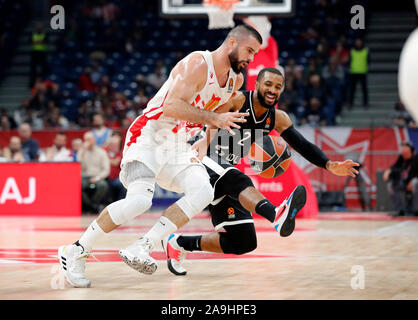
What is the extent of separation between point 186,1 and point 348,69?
8.15 metres

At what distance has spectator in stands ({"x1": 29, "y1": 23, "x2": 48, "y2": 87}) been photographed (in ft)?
71.1

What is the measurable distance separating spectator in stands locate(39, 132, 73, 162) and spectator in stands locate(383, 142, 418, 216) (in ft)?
21.7

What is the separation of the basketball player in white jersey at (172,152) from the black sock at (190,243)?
763mm

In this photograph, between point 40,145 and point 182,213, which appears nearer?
point 182,213

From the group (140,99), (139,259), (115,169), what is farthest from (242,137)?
(140,99)

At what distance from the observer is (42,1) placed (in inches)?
1022

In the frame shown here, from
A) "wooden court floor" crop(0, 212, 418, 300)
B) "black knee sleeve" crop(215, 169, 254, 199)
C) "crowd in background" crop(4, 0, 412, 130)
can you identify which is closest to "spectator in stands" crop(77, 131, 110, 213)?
"crowd in background" crop(4, 0, 412, 130)

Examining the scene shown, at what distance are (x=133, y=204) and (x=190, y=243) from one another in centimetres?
108

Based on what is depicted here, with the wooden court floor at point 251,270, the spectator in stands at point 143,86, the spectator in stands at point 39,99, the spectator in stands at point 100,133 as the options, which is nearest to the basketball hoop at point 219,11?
the wooden court floor at point 251,270

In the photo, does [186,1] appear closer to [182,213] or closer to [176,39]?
[182,213]

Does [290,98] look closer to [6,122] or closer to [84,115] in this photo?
[84,115]

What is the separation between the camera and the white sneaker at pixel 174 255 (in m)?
6.12

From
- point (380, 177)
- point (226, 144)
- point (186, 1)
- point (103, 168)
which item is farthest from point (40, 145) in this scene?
point (226, 144)

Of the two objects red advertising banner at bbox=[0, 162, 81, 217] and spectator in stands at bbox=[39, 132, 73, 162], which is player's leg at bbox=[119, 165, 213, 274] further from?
spectator in stands at bbox=[39, 132, 73, 162]
